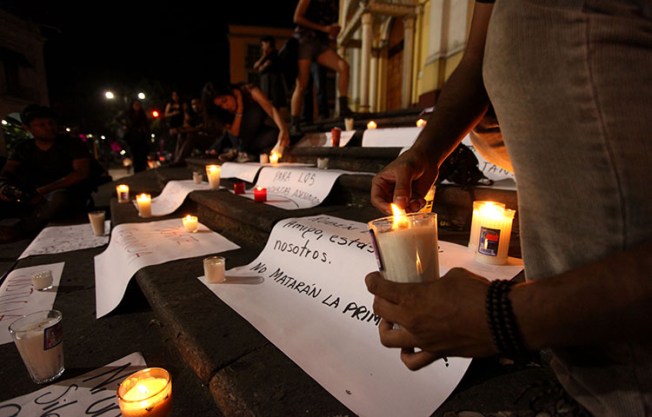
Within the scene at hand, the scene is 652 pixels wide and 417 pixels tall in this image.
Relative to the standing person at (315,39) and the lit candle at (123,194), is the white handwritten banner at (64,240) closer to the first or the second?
the lit candle at (123,194)

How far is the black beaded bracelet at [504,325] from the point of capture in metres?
0.50

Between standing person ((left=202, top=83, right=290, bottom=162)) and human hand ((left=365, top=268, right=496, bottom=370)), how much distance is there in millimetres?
4836

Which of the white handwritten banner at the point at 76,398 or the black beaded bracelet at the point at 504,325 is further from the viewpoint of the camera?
the white handwritten banner at the point at 76,398

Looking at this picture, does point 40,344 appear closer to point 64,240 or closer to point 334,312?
point 334,312

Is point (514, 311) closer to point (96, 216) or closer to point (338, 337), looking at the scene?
point (338, 337)

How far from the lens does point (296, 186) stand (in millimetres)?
3258

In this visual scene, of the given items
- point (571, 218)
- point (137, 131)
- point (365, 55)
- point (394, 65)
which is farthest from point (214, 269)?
point (394, 65)

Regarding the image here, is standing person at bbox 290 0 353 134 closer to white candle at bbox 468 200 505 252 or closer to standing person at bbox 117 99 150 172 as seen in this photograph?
white candle at bbox 468 200 505 252

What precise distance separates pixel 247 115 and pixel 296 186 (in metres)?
2.83

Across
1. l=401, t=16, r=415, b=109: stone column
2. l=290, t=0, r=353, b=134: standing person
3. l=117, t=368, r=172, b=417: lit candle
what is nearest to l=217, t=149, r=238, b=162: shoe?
l=290, t=0, r=353, b=134: standing person

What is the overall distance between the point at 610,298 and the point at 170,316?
1.63m

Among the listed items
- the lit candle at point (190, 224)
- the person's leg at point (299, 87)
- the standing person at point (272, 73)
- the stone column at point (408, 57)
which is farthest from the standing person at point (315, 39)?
the stone column at point (408, 57)

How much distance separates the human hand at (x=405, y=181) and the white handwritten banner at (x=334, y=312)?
0.45 m

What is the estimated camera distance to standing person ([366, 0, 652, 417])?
477 millimetres
